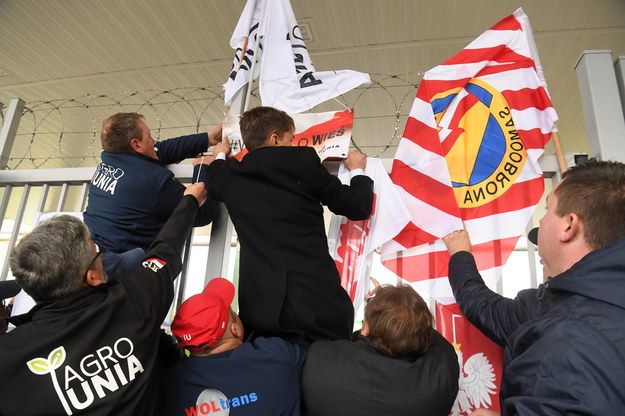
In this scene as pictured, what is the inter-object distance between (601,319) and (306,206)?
1.17 meters

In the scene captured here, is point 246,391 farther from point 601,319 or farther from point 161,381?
point 601,319

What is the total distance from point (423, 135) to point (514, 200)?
0.57 metres

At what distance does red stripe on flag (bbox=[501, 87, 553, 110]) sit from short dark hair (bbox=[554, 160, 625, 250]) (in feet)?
3.68

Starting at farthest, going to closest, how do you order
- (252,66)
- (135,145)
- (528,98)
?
1. (252,66)
2. (135,145)
3. (528,98)

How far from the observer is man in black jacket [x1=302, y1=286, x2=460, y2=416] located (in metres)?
1.47

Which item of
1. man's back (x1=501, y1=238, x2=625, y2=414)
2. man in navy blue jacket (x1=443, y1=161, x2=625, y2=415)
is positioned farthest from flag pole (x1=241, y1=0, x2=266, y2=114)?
man's back (x1=501, y1=238, x2=625, y2=414)

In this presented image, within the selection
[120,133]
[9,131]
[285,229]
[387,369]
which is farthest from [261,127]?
[9,131]

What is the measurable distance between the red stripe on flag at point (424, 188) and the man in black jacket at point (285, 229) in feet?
0.84

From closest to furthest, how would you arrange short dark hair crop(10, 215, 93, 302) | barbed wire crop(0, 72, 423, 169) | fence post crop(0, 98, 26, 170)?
short dark hair crop(10, 215, 93, 302), fence post crop(0, 98, 26, 170), barbed wire crop(0, 72, 423, 169)

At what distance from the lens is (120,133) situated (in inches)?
94.4

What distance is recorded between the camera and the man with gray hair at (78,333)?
51.0 inches

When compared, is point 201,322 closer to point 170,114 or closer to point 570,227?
point 570,227

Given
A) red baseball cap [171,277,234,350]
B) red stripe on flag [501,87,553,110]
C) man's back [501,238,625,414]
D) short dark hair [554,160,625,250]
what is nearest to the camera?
man's back [501,238,625,414]

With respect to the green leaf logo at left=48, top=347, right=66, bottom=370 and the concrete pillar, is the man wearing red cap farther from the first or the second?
the concrete pillar
